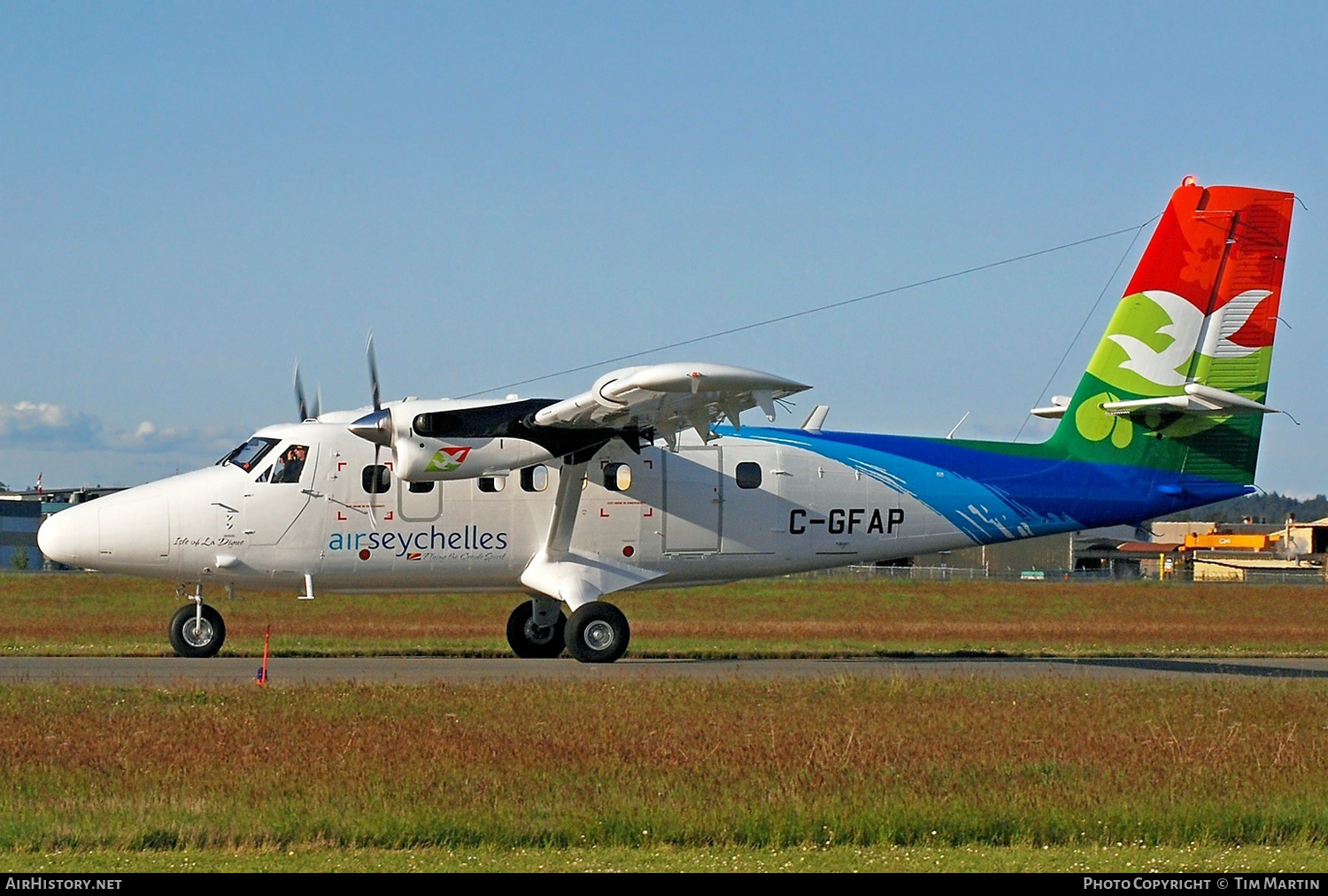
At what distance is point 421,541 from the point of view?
782 inches

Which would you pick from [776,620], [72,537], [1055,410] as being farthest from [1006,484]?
[776,620]

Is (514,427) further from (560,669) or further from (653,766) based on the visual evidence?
(653,766)

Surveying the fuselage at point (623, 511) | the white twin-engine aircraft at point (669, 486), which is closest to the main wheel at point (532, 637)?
the white twin-engine aircraft at point (669, 486)

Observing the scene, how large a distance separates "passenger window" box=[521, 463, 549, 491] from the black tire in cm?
190

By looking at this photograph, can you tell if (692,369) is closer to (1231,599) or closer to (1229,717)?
(1229,717)

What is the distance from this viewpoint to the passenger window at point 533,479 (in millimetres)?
20109

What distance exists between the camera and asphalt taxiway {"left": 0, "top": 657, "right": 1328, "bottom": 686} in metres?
16.7

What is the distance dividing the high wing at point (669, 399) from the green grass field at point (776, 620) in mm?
4843

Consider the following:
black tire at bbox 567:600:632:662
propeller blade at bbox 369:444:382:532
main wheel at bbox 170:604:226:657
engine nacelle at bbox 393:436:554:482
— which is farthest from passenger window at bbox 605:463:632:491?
main wheel at bbox 170:604:226:657

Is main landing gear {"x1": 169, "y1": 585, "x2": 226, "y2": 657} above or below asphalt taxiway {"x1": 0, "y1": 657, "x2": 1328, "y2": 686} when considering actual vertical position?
above

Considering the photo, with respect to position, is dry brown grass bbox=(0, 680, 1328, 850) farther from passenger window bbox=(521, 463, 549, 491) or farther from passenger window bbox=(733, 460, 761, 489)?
passenger window bbox=(733, 460, 761, 489)

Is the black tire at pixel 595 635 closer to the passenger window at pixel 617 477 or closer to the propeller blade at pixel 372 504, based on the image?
the passenger window at pixel 617 477

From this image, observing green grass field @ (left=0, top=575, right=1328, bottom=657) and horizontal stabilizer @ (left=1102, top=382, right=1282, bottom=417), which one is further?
green grass field @ (left=0, top=575, right=1328, bottom=657)

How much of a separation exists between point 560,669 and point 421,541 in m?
2.87
